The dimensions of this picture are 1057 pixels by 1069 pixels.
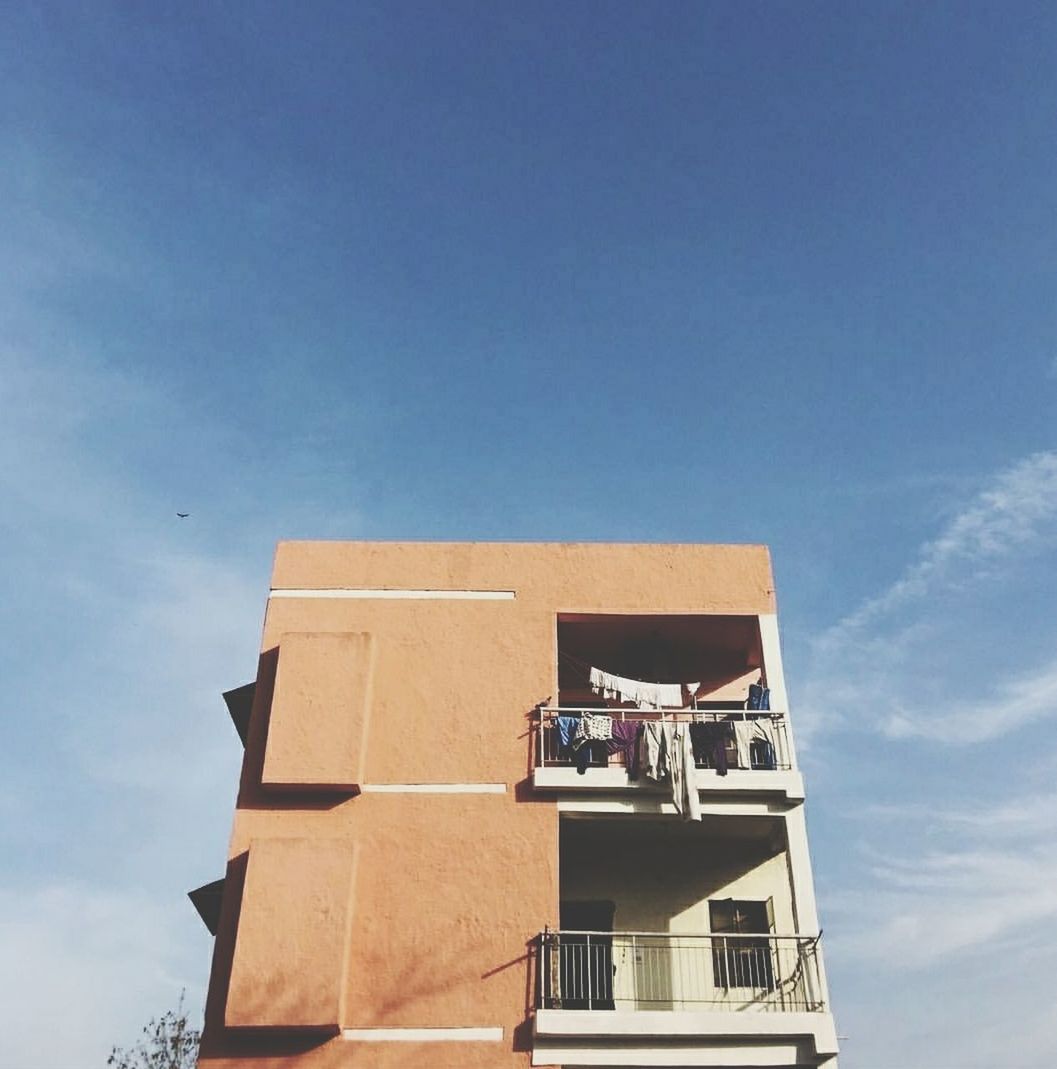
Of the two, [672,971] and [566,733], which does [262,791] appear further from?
[672,971]

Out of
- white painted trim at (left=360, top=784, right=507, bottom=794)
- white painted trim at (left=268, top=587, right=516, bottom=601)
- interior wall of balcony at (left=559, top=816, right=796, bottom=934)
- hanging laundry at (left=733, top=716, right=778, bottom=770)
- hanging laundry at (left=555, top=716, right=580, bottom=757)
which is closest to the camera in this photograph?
white painted trim at (left=360, top=784, right=507, bottom=794)

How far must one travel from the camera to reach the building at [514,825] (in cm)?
1394

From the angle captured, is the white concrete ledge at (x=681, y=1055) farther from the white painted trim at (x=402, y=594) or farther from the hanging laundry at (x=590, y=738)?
the white painted trim at (x=402, y=594)

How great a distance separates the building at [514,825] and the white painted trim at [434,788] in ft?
0.12

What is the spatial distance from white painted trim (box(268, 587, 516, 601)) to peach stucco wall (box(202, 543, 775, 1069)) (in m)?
0.10

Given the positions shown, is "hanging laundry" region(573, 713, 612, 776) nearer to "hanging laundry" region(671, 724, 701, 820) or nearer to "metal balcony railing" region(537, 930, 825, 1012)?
"hanging laundry" region(671, 724, 701, 820)

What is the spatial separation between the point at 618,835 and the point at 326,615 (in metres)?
6.55

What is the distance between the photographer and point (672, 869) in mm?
17234

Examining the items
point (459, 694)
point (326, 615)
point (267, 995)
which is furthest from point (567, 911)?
point (326, 615)

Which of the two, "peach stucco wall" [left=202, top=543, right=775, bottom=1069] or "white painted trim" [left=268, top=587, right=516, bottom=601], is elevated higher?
"white painted trim" [left=268, top=587, right=516, bottom=601]

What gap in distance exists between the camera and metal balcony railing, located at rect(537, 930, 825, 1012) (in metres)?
14.8

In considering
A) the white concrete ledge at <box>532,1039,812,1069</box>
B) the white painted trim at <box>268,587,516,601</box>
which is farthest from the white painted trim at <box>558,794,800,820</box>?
the white painted trim at <box>268,587,516,601</box>

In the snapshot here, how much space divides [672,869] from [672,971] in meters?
1.72

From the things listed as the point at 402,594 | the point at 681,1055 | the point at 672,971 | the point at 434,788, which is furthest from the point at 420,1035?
the point at 402,594
